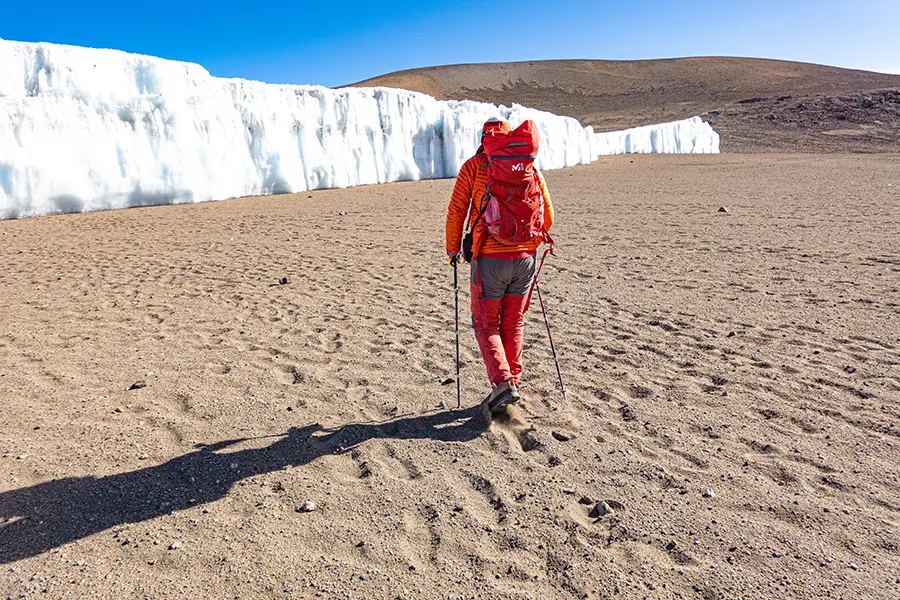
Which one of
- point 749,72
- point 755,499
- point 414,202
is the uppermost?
point 749,72

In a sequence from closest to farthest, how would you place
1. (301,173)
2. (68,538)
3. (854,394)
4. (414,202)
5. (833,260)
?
(68,538) → (854,394) → (833,260) → (414,202) → (301,173)

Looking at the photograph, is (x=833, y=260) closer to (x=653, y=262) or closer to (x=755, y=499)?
(x=653, y=262)

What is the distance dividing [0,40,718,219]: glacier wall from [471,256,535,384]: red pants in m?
13.4

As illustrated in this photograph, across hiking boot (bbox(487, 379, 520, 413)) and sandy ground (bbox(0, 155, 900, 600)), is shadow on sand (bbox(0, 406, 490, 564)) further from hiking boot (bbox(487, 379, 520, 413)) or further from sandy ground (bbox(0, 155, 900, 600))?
hiking boot (bbox(487, 379, 520, 413))

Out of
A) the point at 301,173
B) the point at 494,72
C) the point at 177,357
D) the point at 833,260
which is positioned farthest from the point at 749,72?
the point at 177,357

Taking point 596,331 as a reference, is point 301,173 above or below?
above

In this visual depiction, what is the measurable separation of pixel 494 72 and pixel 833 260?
100 meters

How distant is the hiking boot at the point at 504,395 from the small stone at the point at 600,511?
104 centimetres

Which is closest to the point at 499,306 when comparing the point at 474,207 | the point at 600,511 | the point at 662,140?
the point at 474,207

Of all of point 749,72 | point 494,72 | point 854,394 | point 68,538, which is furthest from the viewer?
point 494,72

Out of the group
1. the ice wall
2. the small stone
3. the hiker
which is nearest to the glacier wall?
the hiker

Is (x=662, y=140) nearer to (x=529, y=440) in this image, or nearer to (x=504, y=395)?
(x=504, y=395)

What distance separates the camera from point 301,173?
2025 centimetres

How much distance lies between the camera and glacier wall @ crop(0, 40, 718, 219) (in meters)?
14.2
